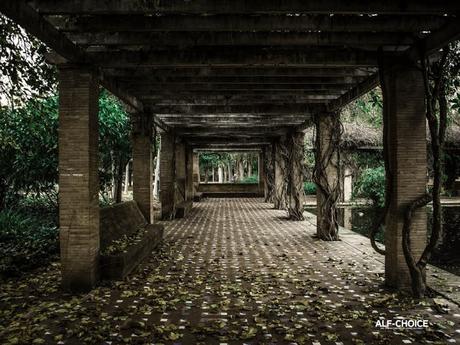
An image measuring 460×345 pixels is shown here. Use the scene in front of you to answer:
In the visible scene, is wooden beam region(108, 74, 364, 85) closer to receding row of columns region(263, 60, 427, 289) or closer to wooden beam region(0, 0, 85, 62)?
receding row of columns region(263, 60, 427, 289)

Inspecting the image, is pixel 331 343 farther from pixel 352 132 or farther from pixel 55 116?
pixel 352 132

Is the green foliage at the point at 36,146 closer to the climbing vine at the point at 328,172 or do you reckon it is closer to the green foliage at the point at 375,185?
the climbing vine at the point at 328,172

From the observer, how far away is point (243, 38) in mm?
5543

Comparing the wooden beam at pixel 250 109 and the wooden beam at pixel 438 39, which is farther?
the wooden beam at pixel 250 109

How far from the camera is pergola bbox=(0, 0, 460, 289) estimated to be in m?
4.50

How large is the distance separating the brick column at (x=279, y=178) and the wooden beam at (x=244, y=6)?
48.2 feet

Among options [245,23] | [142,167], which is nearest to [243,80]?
[245,23]

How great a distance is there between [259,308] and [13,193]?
9654mm

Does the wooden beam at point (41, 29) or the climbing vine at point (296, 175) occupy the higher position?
the wooden beam at point (41, 29)

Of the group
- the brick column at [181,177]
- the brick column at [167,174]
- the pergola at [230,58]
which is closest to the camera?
the pergola at [230,58]

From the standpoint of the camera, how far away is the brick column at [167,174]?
16109 mm

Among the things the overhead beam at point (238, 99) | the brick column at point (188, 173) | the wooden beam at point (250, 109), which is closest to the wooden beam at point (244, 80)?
the overhead beam at point (238, 99)

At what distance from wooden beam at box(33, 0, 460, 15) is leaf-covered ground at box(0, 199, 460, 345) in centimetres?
358

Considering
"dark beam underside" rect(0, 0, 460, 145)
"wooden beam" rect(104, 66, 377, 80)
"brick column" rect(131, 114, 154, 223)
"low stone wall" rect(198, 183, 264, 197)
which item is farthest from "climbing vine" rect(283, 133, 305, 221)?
"low stone wall" rect(198, 183, 264, 197)
